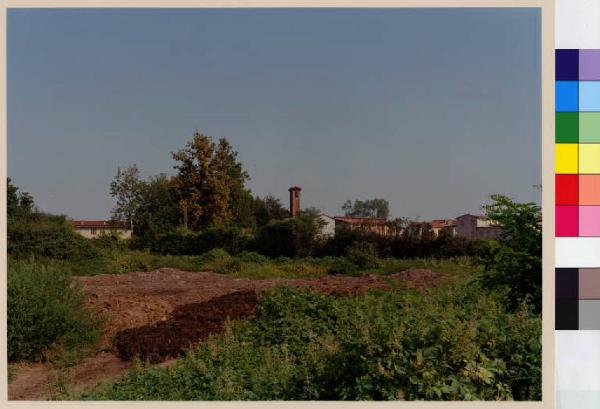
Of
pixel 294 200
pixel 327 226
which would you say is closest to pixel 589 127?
pixel 294 200

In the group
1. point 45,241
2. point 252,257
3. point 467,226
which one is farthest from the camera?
point 45,241

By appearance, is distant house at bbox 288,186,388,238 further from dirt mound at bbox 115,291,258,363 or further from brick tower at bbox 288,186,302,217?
dirt mound at bbox 115,291,258,363

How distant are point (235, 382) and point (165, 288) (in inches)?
192

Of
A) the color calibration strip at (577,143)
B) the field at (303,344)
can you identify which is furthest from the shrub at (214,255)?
the color calibration strip at (577,143)

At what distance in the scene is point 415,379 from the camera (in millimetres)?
4090

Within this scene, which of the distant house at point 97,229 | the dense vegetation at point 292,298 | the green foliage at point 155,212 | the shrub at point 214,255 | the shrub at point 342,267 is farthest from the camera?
the shrub at point 214,255

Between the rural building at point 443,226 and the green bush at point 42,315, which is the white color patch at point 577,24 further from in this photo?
the green bush at point 42,315

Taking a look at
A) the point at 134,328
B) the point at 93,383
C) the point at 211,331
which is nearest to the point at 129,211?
the point at 134,328

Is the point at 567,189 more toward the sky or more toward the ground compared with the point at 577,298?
more toward the sky

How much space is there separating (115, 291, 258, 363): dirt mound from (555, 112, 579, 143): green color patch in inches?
154

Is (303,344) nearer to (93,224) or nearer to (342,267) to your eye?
(342,267)

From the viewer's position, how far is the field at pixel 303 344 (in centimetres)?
424

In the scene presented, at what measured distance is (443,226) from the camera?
8766mm

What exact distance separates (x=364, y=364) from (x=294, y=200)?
4468mm
